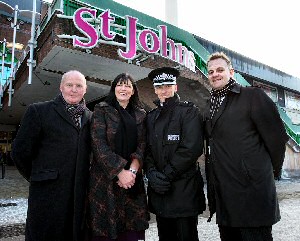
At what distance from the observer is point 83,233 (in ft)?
8.15

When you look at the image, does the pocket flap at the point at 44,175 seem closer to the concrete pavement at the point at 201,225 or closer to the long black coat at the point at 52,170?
the long black coat at the point at 52,170

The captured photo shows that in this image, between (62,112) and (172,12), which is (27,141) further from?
(172,12)

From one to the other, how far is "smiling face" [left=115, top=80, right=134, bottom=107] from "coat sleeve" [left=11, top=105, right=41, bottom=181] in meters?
0.82

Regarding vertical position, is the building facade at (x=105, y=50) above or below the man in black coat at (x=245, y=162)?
above

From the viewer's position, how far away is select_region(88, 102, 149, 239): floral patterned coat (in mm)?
2377

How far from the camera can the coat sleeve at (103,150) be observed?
238 cm

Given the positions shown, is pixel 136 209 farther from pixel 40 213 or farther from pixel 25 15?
pixel 25 15

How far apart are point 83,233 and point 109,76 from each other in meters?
8.90

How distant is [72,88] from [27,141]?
0.69m

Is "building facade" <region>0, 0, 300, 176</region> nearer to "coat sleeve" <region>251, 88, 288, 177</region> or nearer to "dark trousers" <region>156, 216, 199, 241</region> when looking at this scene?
"dark trousers" <region>156, 216, 199, 241</region>

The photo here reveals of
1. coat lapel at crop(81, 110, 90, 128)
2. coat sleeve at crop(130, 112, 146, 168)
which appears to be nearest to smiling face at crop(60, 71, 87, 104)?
coat lapel at crop(81, 110, 90, 128)

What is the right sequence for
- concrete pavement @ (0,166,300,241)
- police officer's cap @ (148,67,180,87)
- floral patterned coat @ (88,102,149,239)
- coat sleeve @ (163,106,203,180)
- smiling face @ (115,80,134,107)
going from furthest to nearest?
concrete pavement @ (0,166,300,241) < police officer's cap @ (148,67,180,87) < smiling face @ (115,80,134,107) < coat sleeve @ (163,106,203,180) < floral patterned coat @ (88,102,149,239)

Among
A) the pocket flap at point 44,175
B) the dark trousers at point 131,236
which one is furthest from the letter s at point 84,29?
the dark trousers at point 131,236

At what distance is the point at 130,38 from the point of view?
29.6 ft
